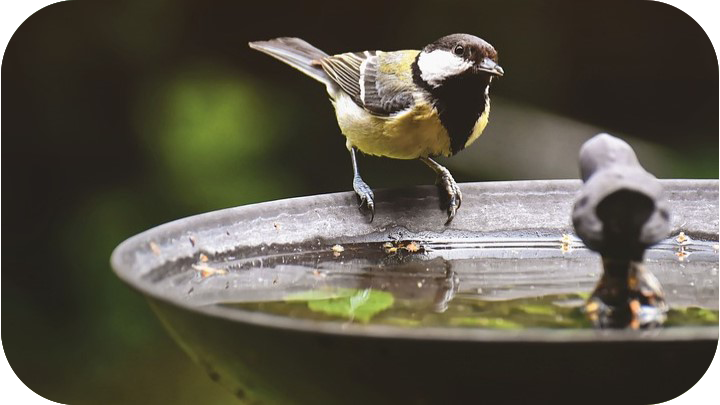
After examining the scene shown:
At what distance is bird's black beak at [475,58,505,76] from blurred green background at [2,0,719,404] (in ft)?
2.39

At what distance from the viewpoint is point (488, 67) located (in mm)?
1948

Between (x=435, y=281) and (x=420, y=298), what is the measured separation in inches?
5.1

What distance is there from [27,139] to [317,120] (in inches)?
35.1

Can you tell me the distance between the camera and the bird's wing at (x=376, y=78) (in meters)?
2.12

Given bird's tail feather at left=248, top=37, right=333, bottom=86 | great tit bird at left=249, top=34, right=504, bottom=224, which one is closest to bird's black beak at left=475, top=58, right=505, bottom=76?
great tit bird at left=249, top=34, right=504, bottom=224

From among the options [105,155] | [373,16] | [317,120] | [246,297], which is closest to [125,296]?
[105,155]

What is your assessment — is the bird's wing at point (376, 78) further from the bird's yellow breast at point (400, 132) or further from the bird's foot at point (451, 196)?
the bird's foot at point (451, 196)

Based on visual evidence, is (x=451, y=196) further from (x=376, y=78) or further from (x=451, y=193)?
(x=376, y=78)

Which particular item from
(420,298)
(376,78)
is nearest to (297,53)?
(376,78)

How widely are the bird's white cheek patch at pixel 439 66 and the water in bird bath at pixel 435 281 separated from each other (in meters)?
0.42

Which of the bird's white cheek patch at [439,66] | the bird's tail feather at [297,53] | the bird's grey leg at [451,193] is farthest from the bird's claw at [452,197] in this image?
the bird's tail feather at [297,53]

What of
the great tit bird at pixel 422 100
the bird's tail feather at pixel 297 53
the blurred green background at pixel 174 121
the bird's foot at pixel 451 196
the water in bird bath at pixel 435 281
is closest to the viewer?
the water in bird bath at pixel 435 281

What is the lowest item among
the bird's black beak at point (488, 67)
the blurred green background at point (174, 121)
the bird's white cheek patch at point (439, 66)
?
the blurred green background at point (174, 121)

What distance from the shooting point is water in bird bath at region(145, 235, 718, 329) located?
133cm
